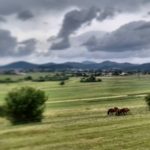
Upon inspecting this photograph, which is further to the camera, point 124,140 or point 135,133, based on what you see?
point 135,133

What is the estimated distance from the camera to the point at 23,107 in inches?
2980

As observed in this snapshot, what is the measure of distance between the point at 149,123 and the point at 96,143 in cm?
975

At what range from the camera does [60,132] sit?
51312mm

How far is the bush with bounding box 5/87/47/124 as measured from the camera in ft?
249

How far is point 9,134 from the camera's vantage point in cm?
5481

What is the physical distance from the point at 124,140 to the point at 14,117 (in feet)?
125

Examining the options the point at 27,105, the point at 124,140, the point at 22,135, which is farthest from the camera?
the point at 27,105

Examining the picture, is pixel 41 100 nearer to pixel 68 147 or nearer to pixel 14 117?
pixel 14 117

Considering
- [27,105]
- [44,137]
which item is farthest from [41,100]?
[44,137]

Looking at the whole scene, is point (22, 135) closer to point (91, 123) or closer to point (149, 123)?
point (91, 123)

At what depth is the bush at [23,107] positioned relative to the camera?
75.9 m

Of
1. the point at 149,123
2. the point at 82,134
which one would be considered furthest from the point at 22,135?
the point at 149,123

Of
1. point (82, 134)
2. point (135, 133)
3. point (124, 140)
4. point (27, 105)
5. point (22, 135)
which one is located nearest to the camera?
point (124, 140)

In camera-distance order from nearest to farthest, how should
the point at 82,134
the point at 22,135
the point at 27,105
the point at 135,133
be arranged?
the point at 135,133 → the point at 82,134 → the point at 22,135 → the point at 27,105
